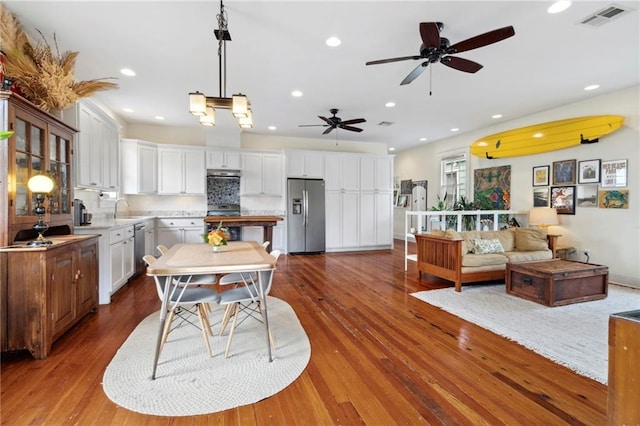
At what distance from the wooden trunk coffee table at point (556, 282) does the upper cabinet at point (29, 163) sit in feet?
16.9

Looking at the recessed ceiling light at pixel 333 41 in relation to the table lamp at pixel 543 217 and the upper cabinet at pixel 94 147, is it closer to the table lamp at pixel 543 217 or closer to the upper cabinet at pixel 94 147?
the upper cabinet at pixel 94 147

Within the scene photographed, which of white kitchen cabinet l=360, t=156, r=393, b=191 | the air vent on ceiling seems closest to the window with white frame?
white kitchen cabinet l=360, t=156, r=393, b=191

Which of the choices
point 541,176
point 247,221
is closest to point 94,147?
point 247,221

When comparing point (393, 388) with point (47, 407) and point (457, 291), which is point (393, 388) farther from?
point (457, 291)

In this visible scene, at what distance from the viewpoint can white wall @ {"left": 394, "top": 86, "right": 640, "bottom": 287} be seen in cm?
436

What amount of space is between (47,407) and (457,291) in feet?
13.5

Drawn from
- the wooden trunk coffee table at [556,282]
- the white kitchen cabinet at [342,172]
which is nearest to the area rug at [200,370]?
the wooden trunk coffee table at [556,282]

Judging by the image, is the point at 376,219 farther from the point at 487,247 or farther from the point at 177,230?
the point at 177,230

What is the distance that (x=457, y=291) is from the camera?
158 inches

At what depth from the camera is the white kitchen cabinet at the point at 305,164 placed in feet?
22.9

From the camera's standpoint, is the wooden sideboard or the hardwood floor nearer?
the wooden sideboard

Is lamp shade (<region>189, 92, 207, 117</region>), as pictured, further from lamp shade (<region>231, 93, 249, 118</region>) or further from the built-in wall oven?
the built-in wall oven

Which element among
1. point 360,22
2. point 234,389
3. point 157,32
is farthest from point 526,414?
point 157,32

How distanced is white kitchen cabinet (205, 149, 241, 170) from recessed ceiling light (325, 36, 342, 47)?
13.3 feet
